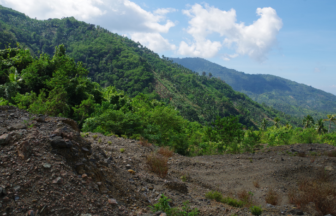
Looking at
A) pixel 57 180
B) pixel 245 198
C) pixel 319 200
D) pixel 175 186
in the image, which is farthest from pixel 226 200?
pixel 57 180

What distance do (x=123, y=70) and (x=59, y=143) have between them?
321 feet

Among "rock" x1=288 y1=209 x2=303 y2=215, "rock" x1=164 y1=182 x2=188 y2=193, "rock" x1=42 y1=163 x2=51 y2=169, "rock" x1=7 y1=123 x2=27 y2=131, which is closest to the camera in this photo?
"rock" x1=42 y1=163 x2=51 y2=169

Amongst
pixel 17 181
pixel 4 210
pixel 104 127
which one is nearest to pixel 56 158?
pixel 17 181

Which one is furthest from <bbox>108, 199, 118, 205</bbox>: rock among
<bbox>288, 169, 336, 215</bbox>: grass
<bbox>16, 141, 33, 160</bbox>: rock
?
<bbox>288, 169, 336, 215</bbox>: grass

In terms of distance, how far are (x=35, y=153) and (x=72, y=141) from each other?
0.80 metres

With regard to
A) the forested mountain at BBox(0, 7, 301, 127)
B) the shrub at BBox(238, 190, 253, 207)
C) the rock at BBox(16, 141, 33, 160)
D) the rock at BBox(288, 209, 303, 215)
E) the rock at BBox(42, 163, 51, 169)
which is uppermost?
the forested mountain at BBox(0, 7, 301, 127)

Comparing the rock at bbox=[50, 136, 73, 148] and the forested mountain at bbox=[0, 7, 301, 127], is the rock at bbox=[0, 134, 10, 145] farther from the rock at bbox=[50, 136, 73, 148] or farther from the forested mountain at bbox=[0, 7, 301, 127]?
the forested mountain at bbox=[0, 7, 301, 127]

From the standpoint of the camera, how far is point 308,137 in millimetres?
20453

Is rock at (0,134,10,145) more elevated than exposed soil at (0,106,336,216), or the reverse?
rock at (0,134,10,145)

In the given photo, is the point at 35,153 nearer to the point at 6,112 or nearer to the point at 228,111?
the point at 6,112

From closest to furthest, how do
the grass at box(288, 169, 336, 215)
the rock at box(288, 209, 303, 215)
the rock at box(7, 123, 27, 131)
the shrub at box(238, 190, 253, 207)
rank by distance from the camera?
the rock at box(7, 123, 27, 131) → the grass at box(288, 169, 336, 215) → the rock at box(288, 209, 303, 215) → the shrub at box(238, 190, 253, 207)

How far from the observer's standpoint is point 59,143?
4.23 meters

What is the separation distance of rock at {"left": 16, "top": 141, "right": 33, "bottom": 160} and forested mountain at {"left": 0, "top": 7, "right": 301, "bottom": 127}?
2420 inches

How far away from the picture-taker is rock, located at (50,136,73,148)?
166 inches
